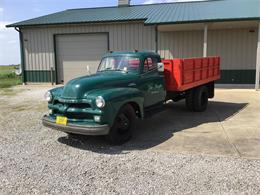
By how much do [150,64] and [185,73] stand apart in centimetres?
117

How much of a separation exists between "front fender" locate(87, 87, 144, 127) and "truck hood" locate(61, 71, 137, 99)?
0.14 meters

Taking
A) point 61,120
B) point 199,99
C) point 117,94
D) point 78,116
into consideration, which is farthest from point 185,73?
point 61,120

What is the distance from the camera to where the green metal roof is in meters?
13.3

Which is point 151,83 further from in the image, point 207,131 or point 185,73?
point 207,131

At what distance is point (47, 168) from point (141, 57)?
3269mm

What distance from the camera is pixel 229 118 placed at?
8.03 m

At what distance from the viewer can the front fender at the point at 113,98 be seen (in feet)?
17.4

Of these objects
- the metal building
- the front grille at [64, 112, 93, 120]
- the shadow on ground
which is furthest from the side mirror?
the metal building

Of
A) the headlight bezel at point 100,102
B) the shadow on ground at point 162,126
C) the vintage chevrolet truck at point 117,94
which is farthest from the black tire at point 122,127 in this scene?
the headlight bezel at point 100,102

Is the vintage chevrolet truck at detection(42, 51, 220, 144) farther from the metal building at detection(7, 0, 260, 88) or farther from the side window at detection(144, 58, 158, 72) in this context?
the metal building at detection(7, 0, 260, 88)

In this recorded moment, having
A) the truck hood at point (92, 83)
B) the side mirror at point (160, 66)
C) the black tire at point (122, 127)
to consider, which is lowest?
the black tire at point (122, 127)

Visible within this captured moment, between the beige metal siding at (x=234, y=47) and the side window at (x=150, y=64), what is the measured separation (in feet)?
29.4

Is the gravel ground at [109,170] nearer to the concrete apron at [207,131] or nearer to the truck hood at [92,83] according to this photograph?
the concrete apron at [207,131]

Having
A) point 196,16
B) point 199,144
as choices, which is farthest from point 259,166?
point 196,16
